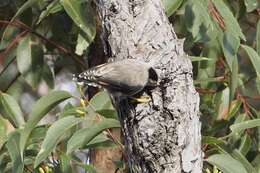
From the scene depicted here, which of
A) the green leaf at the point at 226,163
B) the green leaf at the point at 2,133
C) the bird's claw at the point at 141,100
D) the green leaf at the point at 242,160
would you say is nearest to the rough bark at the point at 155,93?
the bird's claw at the point at 141,100

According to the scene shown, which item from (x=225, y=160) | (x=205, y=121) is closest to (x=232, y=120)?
(x=205, y=121)

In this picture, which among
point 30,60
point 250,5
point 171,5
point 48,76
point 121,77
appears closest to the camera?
point 121,77

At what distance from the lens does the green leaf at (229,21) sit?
6.27 feet

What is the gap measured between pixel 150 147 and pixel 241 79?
1023 millimetres

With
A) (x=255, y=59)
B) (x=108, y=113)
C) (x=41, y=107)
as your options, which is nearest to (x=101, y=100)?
(x=108, y=113)

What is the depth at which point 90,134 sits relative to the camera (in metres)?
1.79

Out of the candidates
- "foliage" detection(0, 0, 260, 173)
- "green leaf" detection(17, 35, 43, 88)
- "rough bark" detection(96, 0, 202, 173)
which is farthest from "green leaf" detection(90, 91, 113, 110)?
"rough bark" detection(96, 0, 202, 173)

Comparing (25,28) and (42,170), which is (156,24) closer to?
(42,170)

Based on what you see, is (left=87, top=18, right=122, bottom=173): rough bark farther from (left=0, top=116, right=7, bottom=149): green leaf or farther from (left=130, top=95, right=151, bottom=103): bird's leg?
(left=130, top=95, right=151, bottom=103): bird's leg

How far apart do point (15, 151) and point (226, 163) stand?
18.8 inches

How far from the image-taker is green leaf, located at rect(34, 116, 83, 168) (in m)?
1.76

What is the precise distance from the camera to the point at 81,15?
196 cm

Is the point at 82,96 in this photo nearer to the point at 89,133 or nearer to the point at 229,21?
the point at 89,133

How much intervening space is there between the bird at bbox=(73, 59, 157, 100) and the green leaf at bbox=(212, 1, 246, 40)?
1.77 ft
